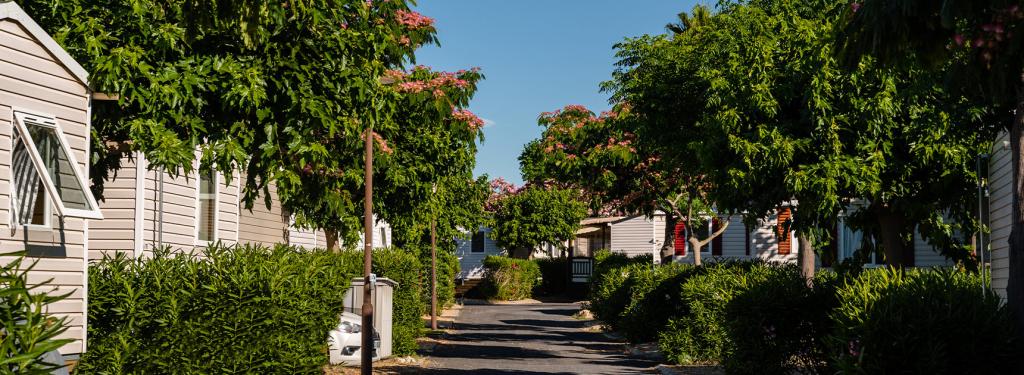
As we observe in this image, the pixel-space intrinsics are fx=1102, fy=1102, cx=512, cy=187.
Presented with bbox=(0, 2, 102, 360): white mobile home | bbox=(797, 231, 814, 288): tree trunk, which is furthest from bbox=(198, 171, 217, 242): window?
bbox=(797, 231, 814, 288): tree trunk

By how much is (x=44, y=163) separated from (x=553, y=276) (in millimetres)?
51268

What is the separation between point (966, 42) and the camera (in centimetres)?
984

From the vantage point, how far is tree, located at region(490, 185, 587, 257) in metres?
64.9

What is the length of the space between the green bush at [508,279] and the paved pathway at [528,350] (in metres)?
16.5

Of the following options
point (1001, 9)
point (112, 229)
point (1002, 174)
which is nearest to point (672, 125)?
point (1002, 174)

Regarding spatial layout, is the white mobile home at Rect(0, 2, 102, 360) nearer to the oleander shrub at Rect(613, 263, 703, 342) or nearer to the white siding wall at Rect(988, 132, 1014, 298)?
the white siding wall at Rect(988, 132, 1014, 298)

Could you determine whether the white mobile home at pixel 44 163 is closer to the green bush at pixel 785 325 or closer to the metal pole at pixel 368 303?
the metal pole at pixel 368 303

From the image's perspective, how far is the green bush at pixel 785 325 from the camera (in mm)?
14047

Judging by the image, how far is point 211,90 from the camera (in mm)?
13406

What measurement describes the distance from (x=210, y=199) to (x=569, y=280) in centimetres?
3976

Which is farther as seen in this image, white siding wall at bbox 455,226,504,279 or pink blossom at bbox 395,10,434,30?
white siding wall at bbox 455,226,504,279

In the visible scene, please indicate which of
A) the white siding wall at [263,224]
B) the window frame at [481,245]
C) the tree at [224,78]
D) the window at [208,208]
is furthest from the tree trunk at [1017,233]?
the window frame at [481,245]

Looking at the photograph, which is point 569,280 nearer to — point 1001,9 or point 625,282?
point 625,282

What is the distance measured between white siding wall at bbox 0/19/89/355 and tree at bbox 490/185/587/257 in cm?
5283
